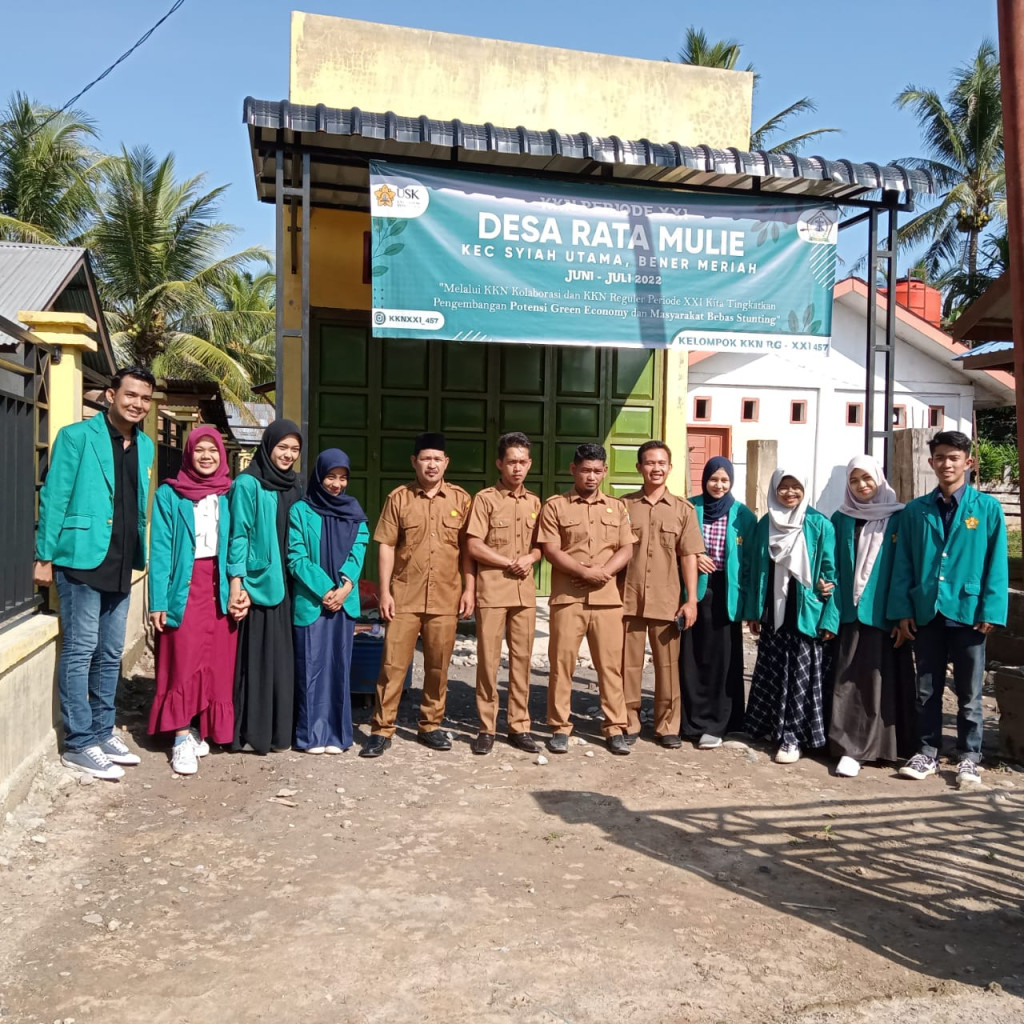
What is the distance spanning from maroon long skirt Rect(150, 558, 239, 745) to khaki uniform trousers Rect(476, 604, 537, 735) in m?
1.32

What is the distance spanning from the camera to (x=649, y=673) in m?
7.43

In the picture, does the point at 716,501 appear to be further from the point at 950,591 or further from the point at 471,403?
the point at 471,403

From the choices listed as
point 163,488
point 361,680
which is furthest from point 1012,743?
point 163,488

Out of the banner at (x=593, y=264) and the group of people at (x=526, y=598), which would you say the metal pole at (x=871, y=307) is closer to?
the banner at (x=593, y=264)

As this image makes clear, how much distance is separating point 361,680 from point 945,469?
358cm

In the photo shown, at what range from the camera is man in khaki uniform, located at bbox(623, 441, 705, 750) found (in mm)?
5426

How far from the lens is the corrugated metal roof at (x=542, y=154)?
18.8 ft

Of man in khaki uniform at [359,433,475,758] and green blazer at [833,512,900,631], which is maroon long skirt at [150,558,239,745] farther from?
green blazer at [833,512,900,631]

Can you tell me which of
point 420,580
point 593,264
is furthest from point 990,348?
point 420,580

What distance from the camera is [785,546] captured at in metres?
5.25

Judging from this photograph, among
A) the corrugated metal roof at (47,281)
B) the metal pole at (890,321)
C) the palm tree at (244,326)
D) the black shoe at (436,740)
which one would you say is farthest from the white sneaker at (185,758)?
the palm tree at (244,326)

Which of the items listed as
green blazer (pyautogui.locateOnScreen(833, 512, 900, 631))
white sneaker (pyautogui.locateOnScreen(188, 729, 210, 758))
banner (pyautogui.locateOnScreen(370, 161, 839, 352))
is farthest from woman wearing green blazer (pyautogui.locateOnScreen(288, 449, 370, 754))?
green blazer (pyautogui.locateOnScreen(833, 512, 900, 631))

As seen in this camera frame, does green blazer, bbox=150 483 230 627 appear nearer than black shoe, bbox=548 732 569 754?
Yes

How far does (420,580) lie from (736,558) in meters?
1.79
